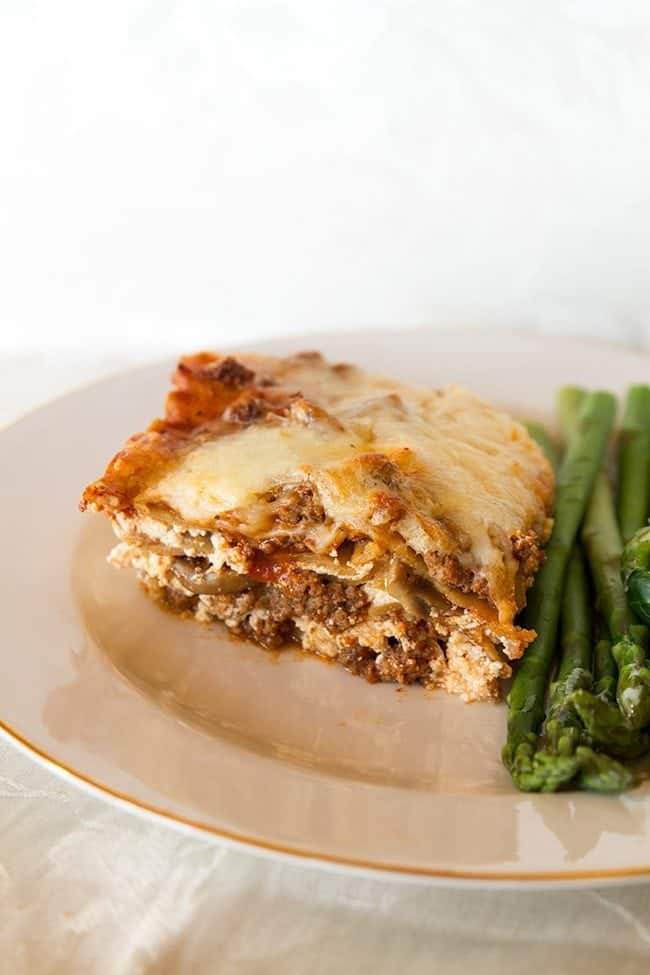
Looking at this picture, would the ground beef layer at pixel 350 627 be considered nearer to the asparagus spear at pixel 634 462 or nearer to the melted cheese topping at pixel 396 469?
the melted cheese topping at pixel 396 469

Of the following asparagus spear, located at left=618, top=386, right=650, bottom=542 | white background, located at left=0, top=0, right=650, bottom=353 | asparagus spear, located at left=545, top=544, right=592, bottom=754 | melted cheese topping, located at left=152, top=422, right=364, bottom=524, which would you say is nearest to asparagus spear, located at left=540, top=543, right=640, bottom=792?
asparagus spear, located at left=545, top=544, right=592, bottom=754

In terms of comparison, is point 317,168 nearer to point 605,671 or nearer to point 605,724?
point 605,671

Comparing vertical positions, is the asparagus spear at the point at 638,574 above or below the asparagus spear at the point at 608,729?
above

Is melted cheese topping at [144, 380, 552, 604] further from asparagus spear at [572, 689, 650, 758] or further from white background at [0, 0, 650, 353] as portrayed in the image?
white background at [0, 0, 650, 353]

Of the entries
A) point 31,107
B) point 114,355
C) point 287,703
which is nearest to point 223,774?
point 287,703

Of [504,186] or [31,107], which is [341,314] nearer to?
[504,186]

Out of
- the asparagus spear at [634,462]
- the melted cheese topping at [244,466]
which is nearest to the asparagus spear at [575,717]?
the asparagus spear at [634,462]
